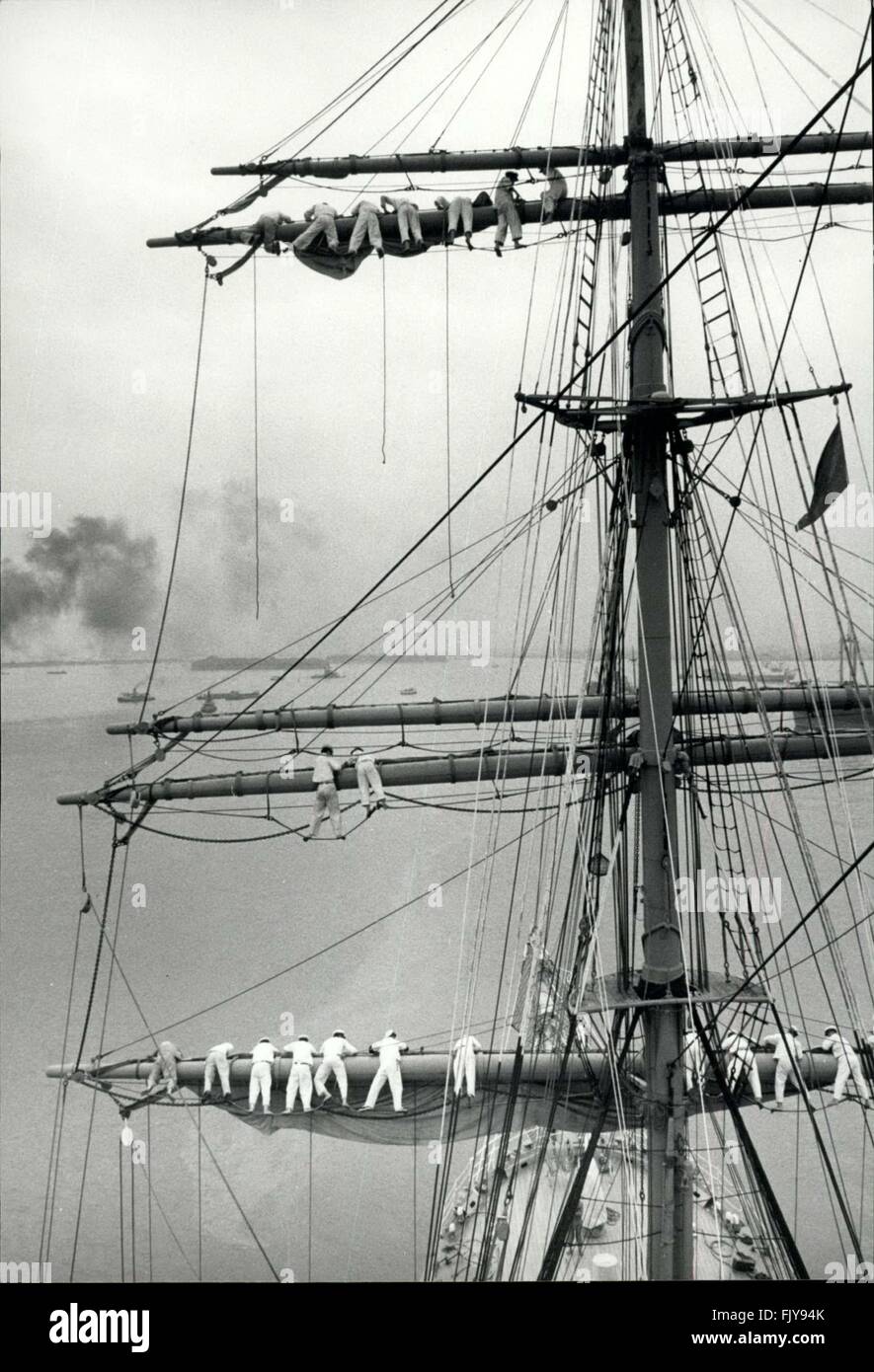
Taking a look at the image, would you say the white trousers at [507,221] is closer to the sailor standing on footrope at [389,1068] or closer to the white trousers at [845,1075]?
the sailor standing on footrope at [389,1068]

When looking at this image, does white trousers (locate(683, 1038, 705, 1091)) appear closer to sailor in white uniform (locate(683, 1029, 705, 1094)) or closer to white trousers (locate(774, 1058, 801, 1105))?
sailor in white uniform (locate(683, 1029, 705, 1094))

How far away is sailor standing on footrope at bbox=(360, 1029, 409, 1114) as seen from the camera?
6.07 m

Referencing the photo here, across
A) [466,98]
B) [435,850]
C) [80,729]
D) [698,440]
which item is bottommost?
[435,850]

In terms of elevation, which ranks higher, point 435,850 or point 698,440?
point 698,440

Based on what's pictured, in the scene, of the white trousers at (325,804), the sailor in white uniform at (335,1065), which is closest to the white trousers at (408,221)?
the white trousers at (325,804)

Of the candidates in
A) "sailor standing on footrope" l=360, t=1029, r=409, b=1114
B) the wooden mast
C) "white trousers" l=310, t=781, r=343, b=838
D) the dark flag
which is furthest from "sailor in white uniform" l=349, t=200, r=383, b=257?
"sailor standing on footrope" l=360, t=1029, r=409, b=1114

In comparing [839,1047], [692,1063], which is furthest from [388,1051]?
[839,1047]

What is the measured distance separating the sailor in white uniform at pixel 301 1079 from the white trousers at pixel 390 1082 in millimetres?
373

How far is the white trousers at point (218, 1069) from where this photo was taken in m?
6.18

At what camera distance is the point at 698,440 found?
21.8ft
